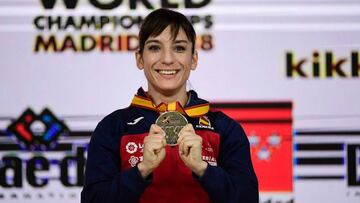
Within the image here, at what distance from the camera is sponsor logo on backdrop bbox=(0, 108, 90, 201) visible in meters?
2.99

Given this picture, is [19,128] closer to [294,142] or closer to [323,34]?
[294,142]

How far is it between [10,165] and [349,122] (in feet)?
5.19

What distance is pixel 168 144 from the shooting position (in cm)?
159

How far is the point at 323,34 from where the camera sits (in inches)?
118

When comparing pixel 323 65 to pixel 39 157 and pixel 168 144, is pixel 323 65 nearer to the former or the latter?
pixel 39 157

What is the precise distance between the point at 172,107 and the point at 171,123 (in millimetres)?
125

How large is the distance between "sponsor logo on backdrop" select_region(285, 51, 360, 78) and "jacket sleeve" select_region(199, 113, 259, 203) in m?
1.26

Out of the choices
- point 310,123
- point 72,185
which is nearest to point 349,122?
point 310,123

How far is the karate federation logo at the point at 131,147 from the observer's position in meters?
1.71

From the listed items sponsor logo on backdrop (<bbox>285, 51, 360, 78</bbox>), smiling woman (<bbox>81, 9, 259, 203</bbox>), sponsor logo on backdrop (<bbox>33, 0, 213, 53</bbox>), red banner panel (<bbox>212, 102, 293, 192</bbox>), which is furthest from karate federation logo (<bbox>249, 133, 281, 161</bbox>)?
smiling woman (<bbox>81, 9, 259, 203</bbox>)

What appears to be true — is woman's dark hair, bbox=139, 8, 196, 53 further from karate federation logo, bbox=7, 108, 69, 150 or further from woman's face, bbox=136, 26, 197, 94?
karate federation logo, bbox=7, 108, 69, 150

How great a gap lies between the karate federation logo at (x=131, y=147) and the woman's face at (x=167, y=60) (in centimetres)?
17

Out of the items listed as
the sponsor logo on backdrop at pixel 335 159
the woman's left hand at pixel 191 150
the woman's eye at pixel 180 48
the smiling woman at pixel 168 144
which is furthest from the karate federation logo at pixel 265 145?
the woman's left hand at pixel 191 150

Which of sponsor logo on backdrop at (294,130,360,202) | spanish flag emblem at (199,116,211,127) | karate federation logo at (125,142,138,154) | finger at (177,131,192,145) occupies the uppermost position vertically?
spanish flag emblem at (199,116,211,127)
